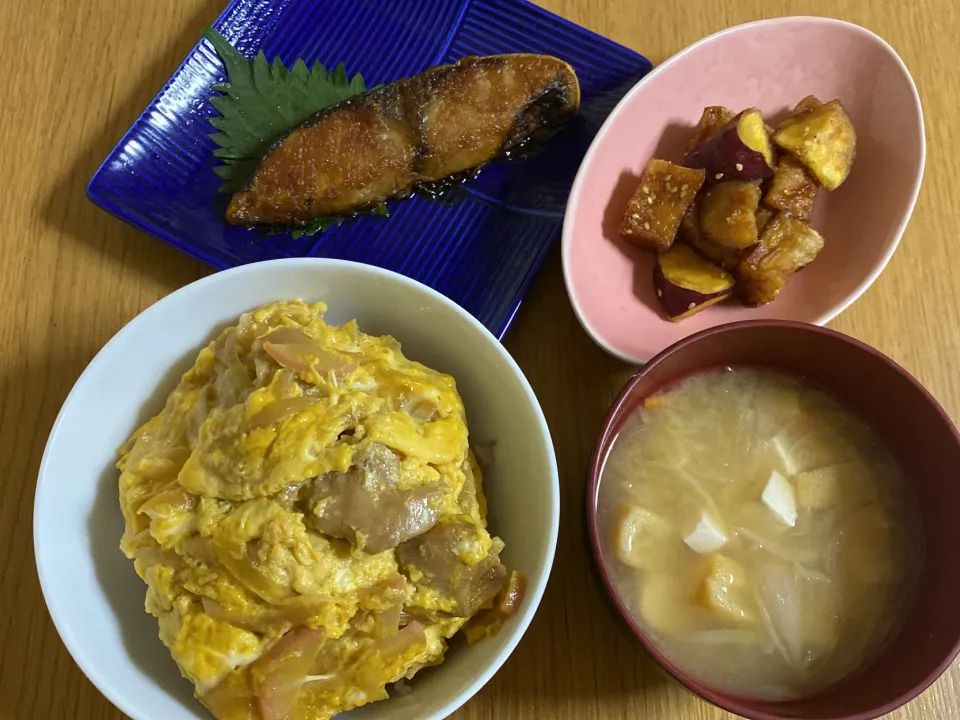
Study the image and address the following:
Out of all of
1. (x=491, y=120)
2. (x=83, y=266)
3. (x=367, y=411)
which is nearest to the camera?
(x=367, y=411)

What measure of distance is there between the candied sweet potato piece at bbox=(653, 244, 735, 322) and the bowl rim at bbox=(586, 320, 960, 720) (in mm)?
232

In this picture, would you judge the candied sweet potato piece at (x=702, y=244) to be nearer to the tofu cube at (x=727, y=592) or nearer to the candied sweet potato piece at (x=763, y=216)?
the candied sweet potato piece at (x=763, y=216)

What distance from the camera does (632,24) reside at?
60.4 inches

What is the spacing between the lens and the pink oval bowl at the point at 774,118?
1.32m

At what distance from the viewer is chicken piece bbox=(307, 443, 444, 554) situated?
875mm

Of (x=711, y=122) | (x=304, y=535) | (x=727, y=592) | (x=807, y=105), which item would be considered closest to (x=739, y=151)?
(x=711, y=122)

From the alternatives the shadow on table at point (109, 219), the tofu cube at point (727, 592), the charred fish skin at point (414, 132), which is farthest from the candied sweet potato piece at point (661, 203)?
the shadow on table at point (109, 219)

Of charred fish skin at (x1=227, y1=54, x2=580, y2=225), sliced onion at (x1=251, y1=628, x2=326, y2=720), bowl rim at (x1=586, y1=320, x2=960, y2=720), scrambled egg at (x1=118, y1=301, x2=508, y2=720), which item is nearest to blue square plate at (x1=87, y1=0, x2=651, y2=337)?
charred fish skin at (x1=227, y1=54, x2=580, y2=225)

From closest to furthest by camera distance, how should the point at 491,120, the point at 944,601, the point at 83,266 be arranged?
the point at 944,601 → the point at 83,266 → the point at 491,120

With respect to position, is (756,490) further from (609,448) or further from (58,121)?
(58,121)

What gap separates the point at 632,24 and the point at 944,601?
120 cm

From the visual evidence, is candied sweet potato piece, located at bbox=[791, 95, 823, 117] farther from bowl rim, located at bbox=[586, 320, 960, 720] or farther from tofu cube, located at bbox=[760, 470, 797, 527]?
tofu cube, located at bbox=[760, 470, 797, 527]

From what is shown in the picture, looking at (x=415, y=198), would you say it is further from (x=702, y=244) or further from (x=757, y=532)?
(x=757, y=532)

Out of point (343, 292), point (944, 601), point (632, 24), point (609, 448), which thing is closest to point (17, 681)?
point (343, 292)
